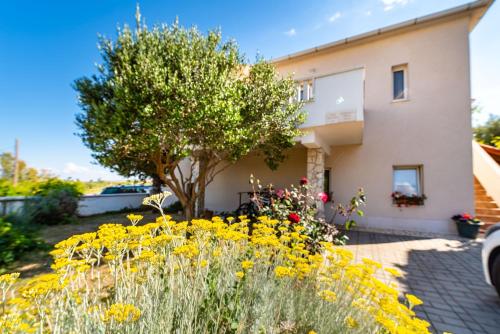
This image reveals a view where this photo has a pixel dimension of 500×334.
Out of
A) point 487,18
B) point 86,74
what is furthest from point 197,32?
point 487,18

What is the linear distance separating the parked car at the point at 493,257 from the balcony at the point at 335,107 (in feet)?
10.4

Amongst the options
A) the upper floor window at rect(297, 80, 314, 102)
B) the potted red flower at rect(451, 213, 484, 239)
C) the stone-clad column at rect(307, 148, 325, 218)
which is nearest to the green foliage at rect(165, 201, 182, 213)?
the stone-clad column at rect(307, 148, 325, 218)

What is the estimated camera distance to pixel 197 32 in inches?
192

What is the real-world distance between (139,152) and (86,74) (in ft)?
7.35

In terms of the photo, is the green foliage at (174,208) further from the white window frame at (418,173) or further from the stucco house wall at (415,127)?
the white window frame at (418,173)

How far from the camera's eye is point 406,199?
689 centimetres

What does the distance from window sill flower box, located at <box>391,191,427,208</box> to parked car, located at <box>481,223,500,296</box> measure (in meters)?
4.41

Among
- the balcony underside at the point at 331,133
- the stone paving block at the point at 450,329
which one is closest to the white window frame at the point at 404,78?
the balcony underside at the point at 331,133

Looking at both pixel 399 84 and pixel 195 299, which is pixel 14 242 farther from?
pixel 399 84

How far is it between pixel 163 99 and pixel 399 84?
833 cm

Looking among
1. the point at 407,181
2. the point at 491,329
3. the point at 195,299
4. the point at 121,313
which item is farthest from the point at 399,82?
the point at 121,313

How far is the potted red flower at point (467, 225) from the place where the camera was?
5.89 m

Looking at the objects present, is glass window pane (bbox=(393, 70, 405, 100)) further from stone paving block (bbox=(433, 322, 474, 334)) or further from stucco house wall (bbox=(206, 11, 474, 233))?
stone paving block (bbox=(433, 322, 474, 334))

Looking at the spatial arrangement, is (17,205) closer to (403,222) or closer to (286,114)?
(286,114)
